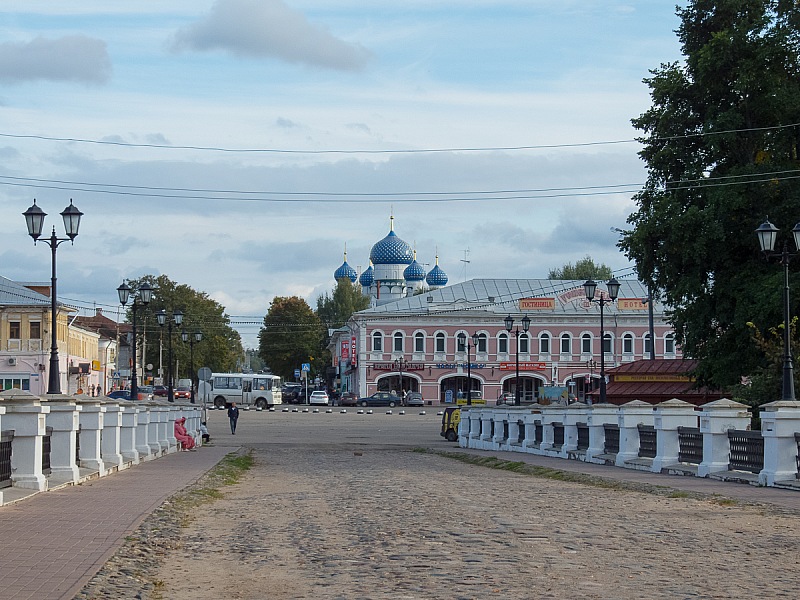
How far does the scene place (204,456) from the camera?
106 feet

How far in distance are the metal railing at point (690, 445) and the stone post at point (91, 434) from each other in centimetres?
1128

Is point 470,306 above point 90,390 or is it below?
above

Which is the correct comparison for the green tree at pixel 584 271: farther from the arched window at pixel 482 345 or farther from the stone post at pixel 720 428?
the stone post at pixel 720 428

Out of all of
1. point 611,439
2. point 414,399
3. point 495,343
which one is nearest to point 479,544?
point 611,439

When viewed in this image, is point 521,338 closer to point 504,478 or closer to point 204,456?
point 204,456

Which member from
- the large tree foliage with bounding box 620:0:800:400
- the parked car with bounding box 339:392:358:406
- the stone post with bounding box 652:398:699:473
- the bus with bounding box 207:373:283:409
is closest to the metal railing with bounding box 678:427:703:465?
the stone post with bounding box 652:398:699:473

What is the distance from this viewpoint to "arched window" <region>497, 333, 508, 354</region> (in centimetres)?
9738

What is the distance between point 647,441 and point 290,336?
104997 mm

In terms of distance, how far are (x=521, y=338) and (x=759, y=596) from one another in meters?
89.5

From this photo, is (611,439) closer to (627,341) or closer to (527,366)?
(527,366)

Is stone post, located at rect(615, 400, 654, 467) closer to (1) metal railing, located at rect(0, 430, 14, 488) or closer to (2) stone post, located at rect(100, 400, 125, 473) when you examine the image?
(2) stone post, located at rect(100, 400, 125, 473)

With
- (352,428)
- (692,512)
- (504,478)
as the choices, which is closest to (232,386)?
(352,428)

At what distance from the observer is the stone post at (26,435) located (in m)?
16.6

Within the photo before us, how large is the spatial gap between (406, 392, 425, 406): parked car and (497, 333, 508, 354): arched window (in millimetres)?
8150
